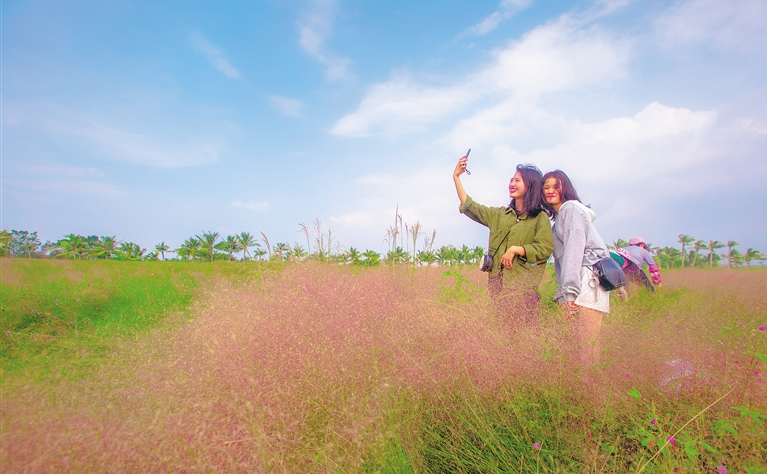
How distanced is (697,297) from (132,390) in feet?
24.1

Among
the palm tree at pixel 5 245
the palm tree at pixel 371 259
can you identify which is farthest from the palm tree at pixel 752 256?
the palm tree at pixel 5 245

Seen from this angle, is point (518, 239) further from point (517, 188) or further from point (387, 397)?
point (387, 397)

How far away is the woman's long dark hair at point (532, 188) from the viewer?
10.8ft

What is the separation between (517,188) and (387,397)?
2.19 metres

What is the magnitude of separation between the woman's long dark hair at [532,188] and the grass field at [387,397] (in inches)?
40.2

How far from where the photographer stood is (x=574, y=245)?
8.92 feet

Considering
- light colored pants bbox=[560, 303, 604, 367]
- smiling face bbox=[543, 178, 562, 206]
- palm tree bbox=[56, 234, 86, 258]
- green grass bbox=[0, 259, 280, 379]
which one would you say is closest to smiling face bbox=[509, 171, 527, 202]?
smiling face bbox=[543, 178, 562, 206]

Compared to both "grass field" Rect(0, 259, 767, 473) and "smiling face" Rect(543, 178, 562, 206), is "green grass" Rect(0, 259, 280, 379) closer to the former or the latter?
"grass field" Rect(0, 259, 767, 473)

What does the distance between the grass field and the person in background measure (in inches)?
131

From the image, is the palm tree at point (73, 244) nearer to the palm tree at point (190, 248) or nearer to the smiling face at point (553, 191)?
the palm tree at point (190, 248)

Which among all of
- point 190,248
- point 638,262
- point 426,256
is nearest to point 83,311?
point 426,256

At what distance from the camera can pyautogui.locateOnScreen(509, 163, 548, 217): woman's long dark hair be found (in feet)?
10.8

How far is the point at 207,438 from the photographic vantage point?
5.52 feet

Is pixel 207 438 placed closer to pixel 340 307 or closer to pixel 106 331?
pixel 340 307
